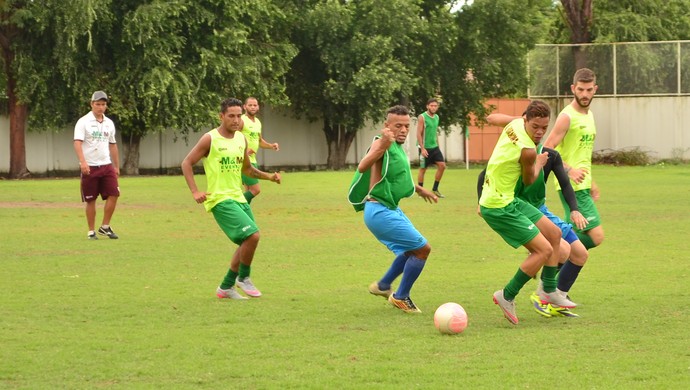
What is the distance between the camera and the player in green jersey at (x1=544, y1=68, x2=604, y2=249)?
10617mm

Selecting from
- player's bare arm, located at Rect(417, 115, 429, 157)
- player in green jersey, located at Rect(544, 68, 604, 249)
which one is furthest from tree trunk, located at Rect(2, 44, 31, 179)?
player in green jersey, located at Rect(544, 68, 604, 249)

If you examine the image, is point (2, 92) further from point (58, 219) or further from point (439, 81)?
point (58, 219)

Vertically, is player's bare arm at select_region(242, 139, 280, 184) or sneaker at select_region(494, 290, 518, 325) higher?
player's bare arm at select_region(242, 139, 280, 184)

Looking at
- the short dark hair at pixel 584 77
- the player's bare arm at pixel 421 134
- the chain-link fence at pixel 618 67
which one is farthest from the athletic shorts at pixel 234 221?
the chain-link fence at pixel 618 67

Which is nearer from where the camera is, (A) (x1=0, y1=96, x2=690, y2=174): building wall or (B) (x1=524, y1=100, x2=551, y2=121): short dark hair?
(B) (x1=524, y1=100, x2=551, y2=121): short dark hair

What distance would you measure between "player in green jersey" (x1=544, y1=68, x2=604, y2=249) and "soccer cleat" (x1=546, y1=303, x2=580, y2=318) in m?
1.14

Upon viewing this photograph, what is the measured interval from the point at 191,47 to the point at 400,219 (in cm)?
3075

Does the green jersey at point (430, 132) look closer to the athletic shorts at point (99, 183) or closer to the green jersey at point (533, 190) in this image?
the athletic shorts at point (99, 183)

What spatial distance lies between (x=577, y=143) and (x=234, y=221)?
3.24m

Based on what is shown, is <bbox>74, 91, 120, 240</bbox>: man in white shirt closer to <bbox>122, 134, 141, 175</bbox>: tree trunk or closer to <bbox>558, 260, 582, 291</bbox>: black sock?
<bbox>558, 260, 582, 291</bbox>: black sock

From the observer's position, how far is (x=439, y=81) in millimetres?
46250

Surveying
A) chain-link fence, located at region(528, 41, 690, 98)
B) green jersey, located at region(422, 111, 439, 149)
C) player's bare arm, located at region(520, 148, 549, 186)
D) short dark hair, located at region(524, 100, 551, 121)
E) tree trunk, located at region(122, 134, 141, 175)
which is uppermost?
chain-link fence, located at region(528, 41, 690, 98)

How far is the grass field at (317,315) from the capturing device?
7.43 metres

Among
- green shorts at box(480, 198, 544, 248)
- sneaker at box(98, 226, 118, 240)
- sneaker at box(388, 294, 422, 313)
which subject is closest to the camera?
green shorts at box(480, 198, 544, 248)
